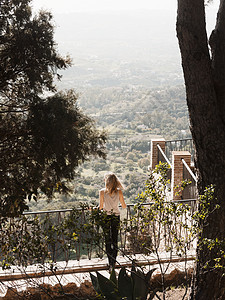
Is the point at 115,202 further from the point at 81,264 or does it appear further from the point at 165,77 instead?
the point at 165,77

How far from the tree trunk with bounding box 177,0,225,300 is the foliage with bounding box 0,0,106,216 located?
3167 millimetres

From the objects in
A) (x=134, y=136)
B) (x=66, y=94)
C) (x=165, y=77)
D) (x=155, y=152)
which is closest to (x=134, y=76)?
(x=165, y=77)

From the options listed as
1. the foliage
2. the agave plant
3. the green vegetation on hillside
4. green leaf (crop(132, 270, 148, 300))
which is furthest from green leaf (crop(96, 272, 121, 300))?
the green vegetation on hillside

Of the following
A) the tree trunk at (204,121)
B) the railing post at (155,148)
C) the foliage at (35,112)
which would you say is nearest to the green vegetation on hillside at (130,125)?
the railing post at (155,148)

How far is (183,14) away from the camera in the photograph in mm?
4172

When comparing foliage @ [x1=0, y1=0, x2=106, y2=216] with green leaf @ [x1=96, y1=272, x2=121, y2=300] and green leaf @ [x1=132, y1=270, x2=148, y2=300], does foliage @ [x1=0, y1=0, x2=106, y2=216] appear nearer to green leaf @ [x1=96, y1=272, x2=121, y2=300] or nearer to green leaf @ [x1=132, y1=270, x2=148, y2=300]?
green leaf @ [x1=96, y1=272, x2=121, y2=300]

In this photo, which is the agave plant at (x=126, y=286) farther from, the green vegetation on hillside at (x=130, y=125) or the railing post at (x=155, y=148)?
the green vegetation on hillside at (x=130, y=125)

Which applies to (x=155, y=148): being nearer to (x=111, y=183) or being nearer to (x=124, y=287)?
(x=111, y=183)

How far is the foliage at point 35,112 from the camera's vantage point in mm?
6828

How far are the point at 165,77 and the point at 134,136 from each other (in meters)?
36.8

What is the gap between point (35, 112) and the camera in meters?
7.09

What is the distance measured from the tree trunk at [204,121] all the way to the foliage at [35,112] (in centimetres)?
317

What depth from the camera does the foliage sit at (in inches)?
269

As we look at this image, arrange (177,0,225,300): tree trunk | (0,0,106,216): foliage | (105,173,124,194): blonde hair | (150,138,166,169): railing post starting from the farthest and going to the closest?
(150,138,166,169): railing post → (0,0,106,216): foliage → (105,173,124,194): blonde hair → (177,0,225,300): tree trunk
